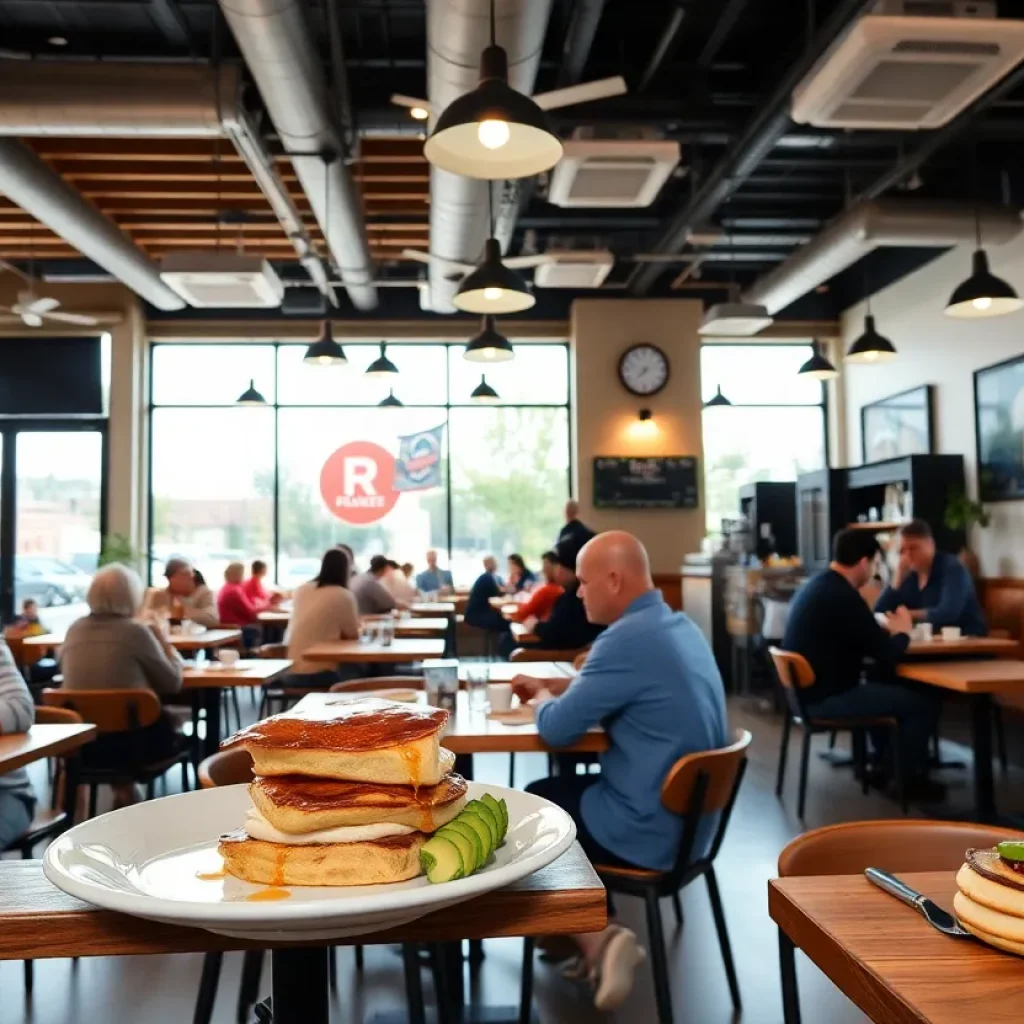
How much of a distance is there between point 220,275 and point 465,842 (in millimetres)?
6755

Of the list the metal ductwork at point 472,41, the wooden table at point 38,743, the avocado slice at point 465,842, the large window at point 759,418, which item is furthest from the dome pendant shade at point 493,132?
the large window at point 759,418

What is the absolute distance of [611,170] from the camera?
6.15 m

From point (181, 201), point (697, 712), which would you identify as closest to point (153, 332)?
point (181, 201)

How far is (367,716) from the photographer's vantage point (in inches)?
35.6

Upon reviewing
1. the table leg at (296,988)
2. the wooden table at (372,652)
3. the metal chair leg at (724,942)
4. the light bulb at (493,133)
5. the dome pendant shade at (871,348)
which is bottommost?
the metal chair leg at (724,942)

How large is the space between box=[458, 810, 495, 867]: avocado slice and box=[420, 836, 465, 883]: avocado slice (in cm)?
3

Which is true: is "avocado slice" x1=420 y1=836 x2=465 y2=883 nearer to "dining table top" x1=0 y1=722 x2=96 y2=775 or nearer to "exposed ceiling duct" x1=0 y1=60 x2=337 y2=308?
"dining table top" x1=0 y1=722 x2=96 y2=775

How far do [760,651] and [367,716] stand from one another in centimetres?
828

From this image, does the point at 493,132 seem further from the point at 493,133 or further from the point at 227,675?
the point at 227,675

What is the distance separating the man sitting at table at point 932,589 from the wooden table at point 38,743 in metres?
4.73

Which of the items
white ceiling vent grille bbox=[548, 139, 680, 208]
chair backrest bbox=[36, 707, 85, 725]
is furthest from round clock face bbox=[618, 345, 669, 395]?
chair backrest bbox=[36, 707, 85, 725]

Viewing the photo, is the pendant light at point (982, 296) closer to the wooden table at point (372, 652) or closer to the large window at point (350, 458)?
the wooden table at point (372, 652)

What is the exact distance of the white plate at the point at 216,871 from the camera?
2.32 ft

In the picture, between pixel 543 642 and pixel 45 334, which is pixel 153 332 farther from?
pixel 543 642
